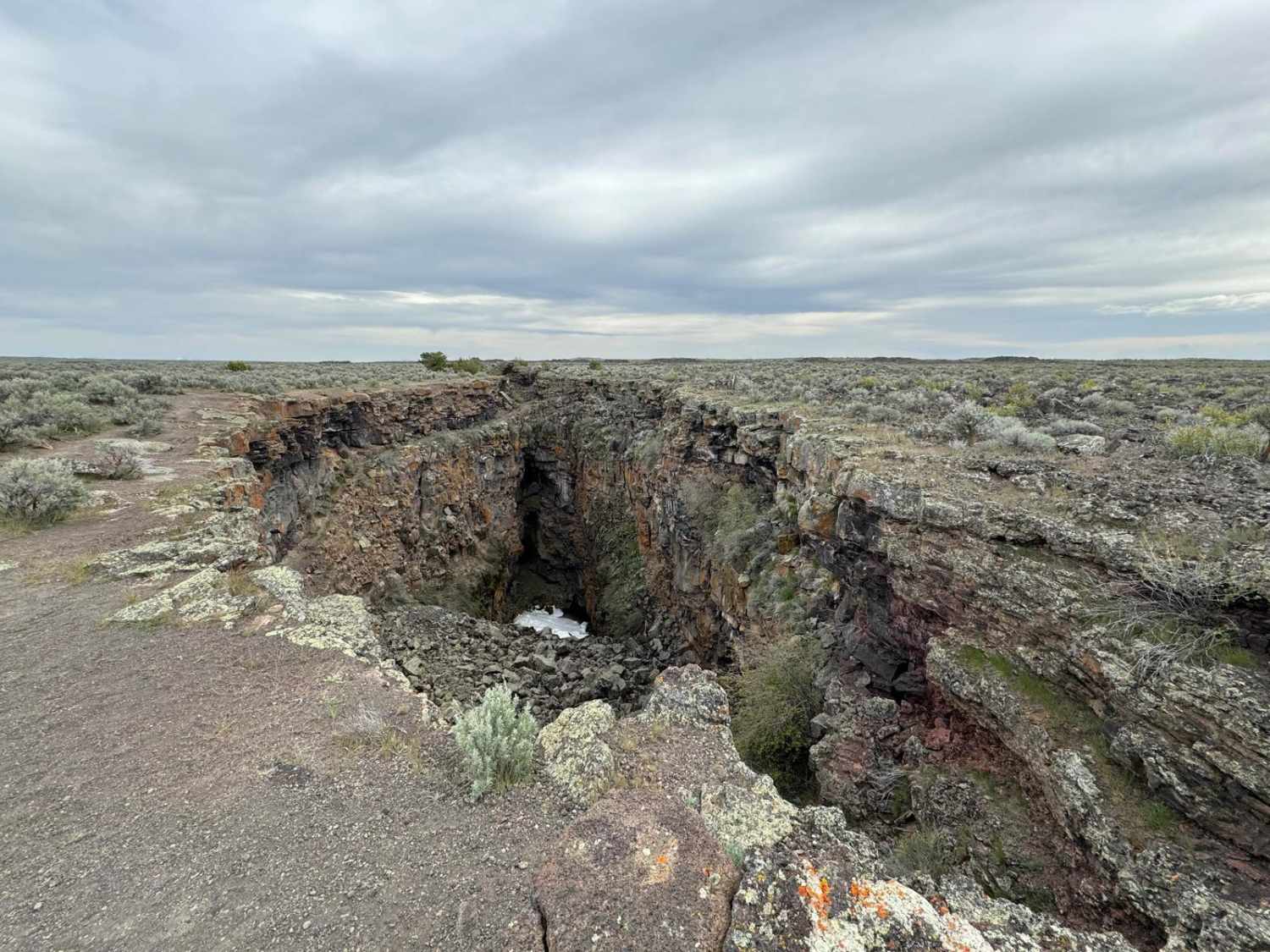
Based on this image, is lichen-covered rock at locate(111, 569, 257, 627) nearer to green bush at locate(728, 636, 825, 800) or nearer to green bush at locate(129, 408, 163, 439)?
green bush at locate(728, 636, 825, 800)

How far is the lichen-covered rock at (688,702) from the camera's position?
522 cm

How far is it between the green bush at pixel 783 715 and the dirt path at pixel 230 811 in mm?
5024

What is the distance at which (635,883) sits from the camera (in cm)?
334

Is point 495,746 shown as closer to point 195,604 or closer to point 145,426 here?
point 195,604

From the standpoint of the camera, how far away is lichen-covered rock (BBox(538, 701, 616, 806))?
4164 millimetres

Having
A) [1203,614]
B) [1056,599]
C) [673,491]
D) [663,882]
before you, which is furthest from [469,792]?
[673,491]

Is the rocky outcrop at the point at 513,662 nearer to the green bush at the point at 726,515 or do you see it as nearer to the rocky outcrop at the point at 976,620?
the rocky outcrop at the point at 976,620

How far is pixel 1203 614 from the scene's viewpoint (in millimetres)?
4641

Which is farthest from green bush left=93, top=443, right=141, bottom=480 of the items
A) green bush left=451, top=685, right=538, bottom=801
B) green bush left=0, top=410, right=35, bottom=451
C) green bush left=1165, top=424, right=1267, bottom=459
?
green bush left=1165, top=424, right=1267, bottom=459

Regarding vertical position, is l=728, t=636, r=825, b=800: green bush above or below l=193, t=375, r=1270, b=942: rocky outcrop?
below

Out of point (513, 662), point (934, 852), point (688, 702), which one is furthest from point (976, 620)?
point (513, 662)

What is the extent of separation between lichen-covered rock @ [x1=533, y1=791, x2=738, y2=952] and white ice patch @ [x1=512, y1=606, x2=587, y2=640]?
2133 centimetres

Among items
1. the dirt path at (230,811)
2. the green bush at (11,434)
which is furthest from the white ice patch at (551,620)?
the dirt path at (230,811)

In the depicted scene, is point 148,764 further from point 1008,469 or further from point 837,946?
point 1008,469
